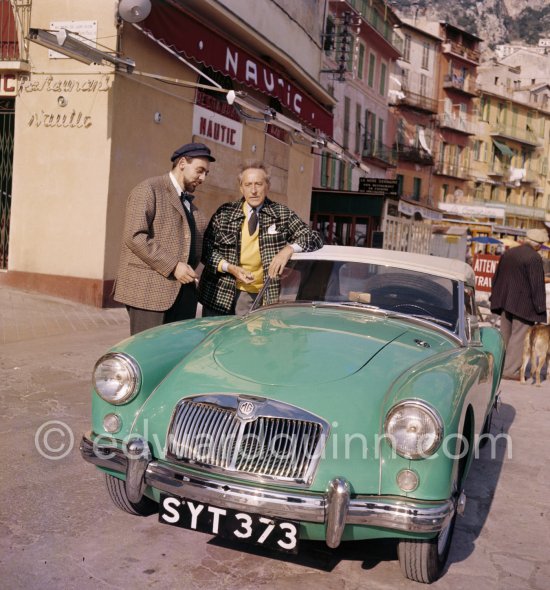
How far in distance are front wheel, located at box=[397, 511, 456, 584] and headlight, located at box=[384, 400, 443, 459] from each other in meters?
0.41

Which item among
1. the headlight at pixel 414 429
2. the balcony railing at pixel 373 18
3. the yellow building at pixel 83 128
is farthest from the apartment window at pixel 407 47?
the headlight at pixel 414 429

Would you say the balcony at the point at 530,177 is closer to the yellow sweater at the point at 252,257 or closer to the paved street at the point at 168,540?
the paved street at the point at 168,540

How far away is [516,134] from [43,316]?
5730 centimetres

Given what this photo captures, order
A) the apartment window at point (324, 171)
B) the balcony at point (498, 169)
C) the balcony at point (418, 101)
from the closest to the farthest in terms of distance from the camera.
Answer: the apartment window at point (324, 171) → the balcony at point (418, 101) → the balcony at point (498, 169)

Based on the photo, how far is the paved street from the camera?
331 centimetres

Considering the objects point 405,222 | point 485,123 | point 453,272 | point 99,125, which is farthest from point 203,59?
point 485,123

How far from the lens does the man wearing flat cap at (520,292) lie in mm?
9031

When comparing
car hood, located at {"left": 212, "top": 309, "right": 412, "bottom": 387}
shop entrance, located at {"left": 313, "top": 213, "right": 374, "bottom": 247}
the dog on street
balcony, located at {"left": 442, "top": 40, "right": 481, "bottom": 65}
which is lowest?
the dog on street

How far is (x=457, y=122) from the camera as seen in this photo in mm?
54312

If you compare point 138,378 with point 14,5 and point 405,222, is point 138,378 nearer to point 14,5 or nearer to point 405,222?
point 14,5

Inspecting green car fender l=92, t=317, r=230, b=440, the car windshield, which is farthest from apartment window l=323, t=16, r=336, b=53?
green car fender l=92, t=317, r=230, b=440

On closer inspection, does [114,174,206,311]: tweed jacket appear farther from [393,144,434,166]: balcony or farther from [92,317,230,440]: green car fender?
[393,144,434,166]: balcony

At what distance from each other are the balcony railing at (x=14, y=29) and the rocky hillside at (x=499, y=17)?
112m

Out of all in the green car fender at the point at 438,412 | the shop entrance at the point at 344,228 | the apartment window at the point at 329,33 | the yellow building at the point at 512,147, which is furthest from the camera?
the yellow building at the point at 512,147
